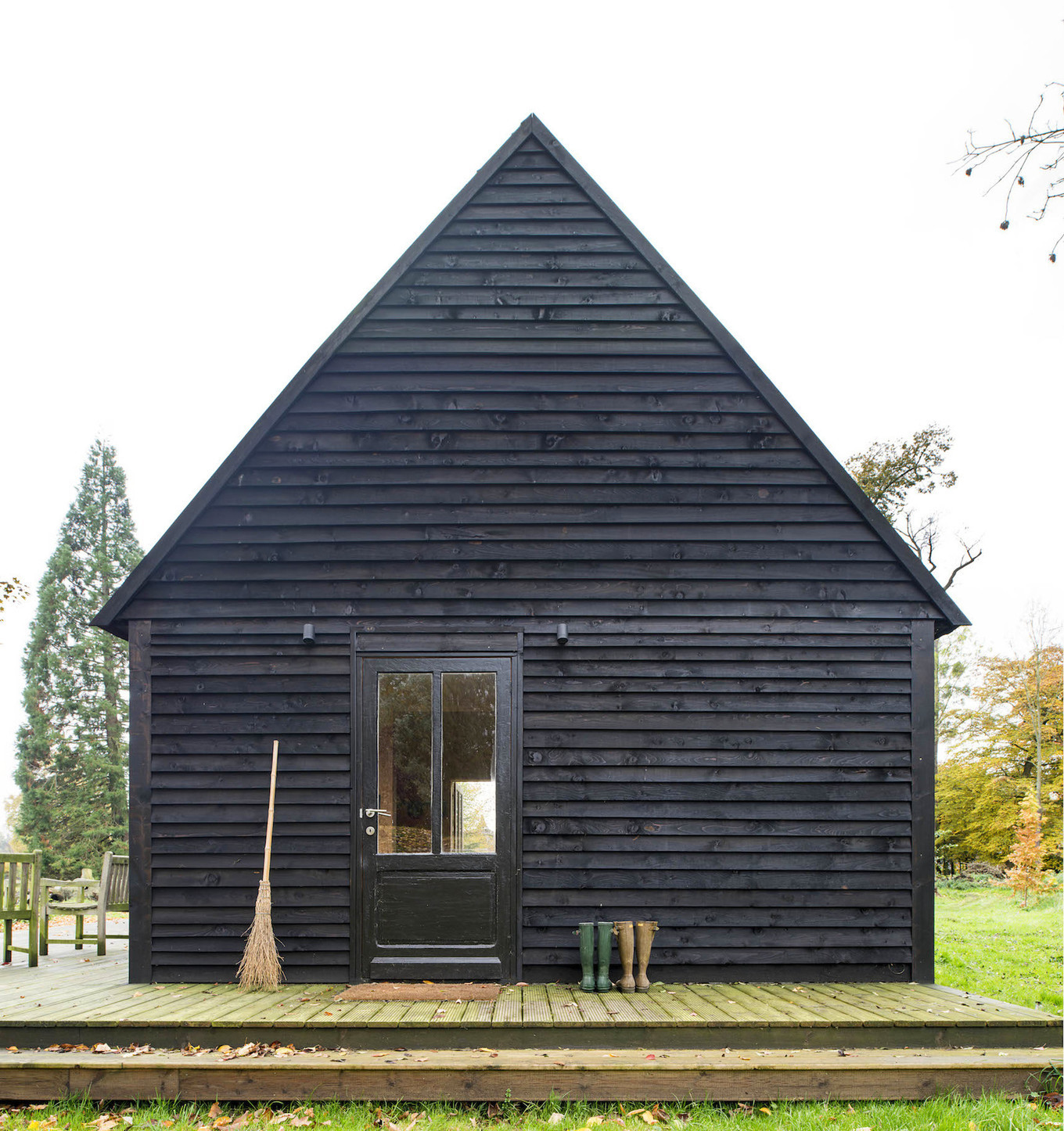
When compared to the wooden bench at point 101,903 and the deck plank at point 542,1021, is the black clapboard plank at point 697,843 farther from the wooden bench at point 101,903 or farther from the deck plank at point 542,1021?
the wooden bench at point 101,903

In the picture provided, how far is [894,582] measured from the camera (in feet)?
19.5

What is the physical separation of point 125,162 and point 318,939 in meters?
21.8

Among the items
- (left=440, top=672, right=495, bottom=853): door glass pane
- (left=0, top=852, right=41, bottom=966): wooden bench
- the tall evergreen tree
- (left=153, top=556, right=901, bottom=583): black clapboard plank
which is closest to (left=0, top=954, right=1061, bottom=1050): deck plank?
(left=440, top=672, right=495, bottom=853): door glass pane

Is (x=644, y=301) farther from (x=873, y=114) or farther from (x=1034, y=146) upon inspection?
(x=873, y=114)

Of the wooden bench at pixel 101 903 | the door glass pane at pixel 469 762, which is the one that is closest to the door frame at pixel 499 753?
the door glass pane at pixel 469 762

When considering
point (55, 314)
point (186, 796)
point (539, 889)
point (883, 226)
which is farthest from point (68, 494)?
point (883, 226)

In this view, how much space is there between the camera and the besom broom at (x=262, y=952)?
5402 mm

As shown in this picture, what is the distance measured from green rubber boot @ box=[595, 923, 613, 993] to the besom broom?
1951 millimetres

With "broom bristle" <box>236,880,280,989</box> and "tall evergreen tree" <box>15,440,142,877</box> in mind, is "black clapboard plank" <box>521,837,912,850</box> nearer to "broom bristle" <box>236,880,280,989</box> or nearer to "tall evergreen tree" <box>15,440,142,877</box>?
"broom bristle" <box>236,880,280,989</box>

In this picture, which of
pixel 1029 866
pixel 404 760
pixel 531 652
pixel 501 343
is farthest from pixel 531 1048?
pixel 1029 866

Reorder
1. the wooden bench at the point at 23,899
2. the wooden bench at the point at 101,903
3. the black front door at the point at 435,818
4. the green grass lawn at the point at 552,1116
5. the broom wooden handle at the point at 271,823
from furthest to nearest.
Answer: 1. the wooden bench at the point at 101,903
2. the wooden bench at the point at 23,899
3. the black front door at the point at 435,818
4. the broom wooden handle at the point at 271,823
5. the green grass lawn at the point at 552,1116

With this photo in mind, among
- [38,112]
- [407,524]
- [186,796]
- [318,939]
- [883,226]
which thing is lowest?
[318,939]

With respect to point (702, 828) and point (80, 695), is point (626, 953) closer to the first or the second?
point (702, 828)

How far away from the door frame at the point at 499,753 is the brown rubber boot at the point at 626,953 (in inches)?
25.0
